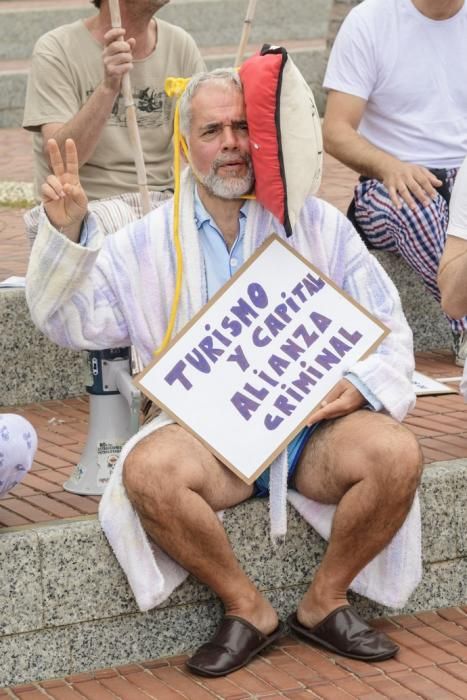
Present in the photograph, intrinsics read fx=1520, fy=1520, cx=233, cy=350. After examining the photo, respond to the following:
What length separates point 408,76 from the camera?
5.48 metres

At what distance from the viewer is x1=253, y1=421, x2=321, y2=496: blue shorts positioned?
153 inches

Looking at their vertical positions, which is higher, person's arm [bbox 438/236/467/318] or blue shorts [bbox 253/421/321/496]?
person's arm [bbox 438/236/467/318]

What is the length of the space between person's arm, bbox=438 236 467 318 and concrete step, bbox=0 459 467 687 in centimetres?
44

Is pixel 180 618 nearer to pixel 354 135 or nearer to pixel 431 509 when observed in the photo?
pixel 431 509

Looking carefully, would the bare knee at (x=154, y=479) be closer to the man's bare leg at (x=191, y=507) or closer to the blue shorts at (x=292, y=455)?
the man's bare leg at (x=191, y=507)

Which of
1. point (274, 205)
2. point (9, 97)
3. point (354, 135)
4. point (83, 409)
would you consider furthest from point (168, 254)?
point (9, 97)

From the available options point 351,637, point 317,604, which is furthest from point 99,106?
point 351,637

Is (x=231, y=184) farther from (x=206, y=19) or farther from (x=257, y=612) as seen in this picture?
(x=206, y=19)

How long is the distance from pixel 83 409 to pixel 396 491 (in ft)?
5.44

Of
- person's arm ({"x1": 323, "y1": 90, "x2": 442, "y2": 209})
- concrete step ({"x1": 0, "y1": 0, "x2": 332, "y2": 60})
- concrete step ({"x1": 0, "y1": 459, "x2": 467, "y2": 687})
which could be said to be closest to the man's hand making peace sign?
concrete step ({"x1": 0, "y1": 459, "x2": 467, "y2": 687})

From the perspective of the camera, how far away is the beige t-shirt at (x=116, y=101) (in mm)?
4938

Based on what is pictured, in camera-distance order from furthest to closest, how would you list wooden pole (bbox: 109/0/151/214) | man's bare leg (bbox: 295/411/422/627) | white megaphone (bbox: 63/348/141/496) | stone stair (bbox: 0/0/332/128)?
1. stone stair (bbox: 0/0/332/128)
2. wooden pole (bbox: 109/0/151/214)
3. white megaphone (bbox: 63/348/141/496)
4. man's bare leg (bbox: 295/411/422/627)

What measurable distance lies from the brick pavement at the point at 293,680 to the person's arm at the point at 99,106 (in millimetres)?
1611

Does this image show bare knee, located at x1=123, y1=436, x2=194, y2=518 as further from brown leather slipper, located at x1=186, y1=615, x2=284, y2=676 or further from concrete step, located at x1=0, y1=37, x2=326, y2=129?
concrete step, located at x1=0, y1=37, x2=326, y2=129
